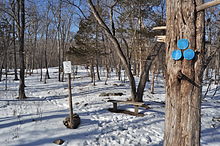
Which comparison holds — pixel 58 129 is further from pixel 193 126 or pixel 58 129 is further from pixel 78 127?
pixel 193 126

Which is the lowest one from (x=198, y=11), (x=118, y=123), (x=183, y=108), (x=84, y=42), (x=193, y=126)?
(x=118, y=123)

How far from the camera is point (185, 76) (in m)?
1.60

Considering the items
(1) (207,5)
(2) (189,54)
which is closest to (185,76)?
(2) (189,54)

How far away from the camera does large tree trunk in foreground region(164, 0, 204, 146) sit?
158 cm

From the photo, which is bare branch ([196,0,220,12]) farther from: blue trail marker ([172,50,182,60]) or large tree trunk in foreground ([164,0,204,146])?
blue trail marker ([172,50,182,60])

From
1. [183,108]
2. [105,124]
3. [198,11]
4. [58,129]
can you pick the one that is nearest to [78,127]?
[58,129]

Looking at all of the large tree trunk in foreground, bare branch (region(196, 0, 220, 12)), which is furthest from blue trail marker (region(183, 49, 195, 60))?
bare branch (region(196, 0, 220, 12))

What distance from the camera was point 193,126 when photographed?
1.63 meters

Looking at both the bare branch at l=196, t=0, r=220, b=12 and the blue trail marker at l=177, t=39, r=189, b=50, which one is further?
the blue trail marker at l=177, t=39, r=189, b=50

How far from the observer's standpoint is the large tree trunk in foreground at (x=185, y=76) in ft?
5.20

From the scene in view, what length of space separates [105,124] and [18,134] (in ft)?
8.37

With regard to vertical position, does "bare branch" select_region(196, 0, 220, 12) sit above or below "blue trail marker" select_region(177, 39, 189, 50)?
above

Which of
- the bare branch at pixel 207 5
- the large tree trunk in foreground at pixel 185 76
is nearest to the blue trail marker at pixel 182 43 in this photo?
the large tree trunk in foreground at pixel 185 76

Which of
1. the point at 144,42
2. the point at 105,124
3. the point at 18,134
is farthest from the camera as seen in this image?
the point at 144,42
